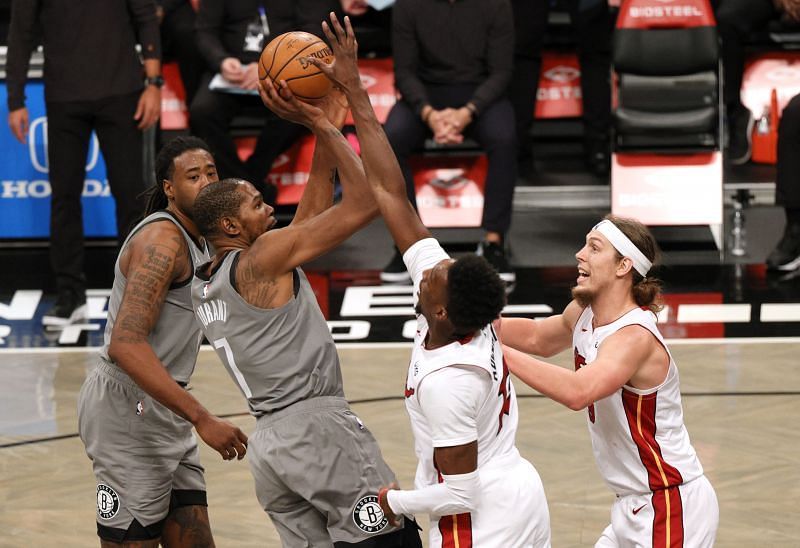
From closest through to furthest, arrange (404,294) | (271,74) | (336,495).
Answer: (336,495) → (271,74) → (404,294)

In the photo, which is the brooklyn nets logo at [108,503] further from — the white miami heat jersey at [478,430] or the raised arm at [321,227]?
the white miami heat jersey at [478,430]

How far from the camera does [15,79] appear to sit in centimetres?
810

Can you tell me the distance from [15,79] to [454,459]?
5696 mm

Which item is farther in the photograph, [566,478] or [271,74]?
[566,478]

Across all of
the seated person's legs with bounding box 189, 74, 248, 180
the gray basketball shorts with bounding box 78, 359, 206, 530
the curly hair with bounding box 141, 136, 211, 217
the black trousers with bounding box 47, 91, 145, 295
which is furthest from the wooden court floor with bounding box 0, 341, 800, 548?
the seated person's legs with bounding box 189, 74, 248, 180

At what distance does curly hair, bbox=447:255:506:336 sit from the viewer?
3.19 meters

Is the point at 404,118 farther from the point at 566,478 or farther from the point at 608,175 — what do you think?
the point at 566,478

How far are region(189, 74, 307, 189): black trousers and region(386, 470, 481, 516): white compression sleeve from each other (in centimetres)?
639

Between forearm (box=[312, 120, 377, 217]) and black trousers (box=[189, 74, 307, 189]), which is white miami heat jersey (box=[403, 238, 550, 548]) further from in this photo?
black trousers (box=[189, 74, 307, 189])

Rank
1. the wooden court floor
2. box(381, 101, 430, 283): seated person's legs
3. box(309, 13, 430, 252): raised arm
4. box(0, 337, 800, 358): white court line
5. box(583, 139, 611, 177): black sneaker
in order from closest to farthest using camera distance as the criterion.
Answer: box(309, 13, 430, 252): raised arm
the wooden court floor
box(0, 337, 800, 358): white court line
box(381, 101, 430, 283): seated person's legs
box(583, 139, 611, 177): black sneaker

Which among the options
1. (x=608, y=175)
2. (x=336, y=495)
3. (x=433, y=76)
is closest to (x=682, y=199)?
(x=608, y=175)

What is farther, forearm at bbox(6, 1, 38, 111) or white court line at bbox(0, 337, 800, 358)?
forearm at bbox(6, 1, 38, 111)

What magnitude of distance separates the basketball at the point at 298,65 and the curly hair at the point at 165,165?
415mm

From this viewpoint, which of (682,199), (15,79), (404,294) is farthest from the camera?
(682,199)
